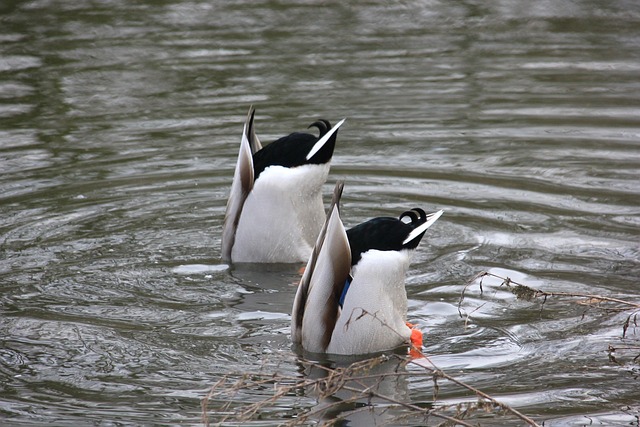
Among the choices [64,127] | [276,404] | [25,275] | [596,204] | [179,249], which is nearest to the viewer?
[276,404]

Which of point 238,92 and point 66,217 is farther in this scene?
point 238,92

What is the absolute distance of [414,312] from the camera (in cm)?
676

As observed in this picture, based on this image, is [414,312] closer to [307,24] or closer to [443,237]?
[443,237]

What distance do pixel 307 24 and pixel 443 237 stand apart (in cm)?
752

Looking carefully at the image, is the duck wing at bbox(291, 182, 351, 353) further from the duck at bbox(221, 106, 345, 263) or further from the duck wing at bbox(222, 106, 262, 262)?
the duck wing at bbox(222, 106, 262, 262)

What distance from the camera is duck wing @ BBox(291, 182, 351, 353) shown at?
19.1ft

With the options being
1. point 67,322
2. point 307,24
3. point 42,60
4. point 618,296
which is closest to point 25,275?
point 67,322

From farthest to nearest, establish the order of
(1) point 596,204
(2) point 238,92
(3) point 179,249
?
(2) point 238,92, (1) point 596,204, (3) point 179,249

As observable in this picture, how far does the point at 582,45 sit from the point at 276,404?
9549mm

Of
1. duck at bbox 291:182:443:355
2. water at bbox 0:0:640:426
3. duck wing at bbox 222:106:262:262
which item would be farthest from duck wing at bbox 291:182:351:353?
duck wing at bbox 222:106:262:262

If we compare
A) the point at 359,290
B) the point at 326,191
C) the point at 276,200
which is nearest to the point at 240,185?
the point at 276,200

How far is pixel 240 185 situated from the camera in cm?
780

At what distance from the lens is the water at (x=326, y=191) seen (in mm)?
5828

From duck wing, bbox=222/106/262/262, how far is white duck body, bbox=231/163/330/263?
41 mm
